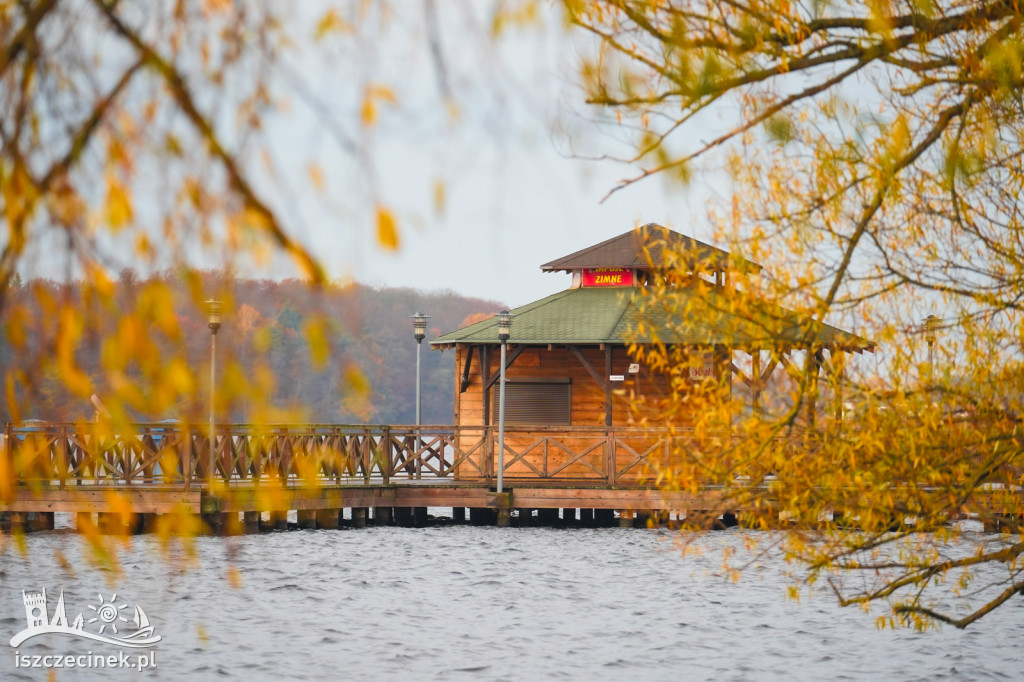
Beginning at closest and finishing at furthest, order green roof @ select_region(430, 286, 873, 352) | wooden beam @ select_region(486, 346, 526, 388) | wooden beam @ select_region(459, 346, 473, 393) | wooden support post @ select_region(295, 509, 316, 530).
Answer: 1. green roof @ select_region(430, 286, 873, 352)
2. wooden support post @ select_region(295, 509, 316, 530)
3. wooden beam @ select_region(486, 346, 526, 388)
4. wooden beam @ select_region(459, 346, 473, 393)

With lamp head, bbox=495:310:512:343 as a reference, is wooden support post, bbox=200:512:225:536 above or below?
below

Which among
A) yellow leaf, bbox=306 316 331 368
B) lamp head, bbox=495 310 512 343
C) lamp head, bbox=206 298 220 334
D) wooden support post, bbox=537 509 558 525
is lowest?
wooden support post, bbox=537 509 558 525

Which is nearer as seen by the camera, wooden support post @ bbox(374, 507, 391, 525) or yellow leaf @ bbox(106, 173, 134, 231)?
yellow leaf @ bbox(106, 173, 134, 231)

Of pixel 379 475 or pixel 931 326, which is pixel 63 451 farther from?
pixel 931 326

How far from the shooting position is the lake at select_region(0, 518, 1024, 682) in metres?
13.3

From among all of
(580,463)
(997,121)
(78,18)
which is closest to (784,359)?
(997,121)

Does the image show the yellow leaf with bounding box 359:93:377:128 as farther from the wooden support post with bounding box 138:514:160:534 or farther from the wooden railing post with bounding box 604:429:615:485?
the wooden railing post with bounding box 604:429:615:485

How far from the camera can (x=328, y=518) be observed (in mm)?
25109

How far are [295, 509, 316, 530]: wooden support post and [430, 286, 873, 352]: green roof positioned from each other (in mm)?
4562

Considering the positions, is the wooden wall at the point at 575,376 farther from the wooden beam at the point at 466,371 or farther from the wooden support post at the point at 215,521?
the wooden support post at the point at 215,521

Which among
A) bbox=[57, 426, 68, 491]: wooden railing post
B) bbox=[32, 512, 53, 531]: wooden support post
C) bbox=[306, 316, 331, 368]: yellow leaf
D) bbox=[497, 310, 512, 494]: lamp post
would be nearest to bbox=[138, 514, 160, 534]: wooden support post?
bbox=[57, 426, 68, 491]: wooden railing post

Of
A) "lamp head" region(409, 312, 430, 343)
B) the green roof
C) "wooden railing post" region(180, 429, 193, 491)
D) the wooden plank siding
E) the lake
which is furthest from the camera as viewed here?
"lamp head" region(409, 312, 430, 343)

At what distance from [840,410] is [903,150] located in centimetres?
174

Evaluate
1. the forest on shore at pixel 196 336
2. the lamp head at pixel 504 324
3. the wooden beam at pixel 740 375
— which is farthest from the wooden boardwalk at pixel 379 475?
the forest on shore at pixel 196 336
